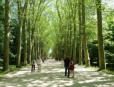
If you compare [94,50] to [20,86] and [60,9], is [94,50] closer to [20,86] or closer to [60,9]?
[60,9]

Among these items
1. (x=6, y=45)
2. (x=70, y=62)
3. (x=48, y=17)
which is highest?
(x=48, y=17)

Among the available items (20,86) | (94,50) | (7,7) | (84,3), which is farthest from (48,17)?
(20,86)

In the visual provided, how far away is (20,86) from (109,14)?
381 inches

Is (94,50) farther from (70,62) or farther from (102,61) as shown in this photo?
(70,62)

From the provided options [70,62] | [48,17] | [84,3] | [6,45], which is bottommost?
[70,62]

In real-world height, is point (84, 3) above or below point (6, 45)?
above

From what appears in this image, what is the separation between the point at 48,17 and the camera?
42.8 m

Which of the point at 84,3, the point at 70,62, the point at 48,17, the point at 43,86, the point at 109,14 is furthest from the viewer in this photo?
the point at 48,17

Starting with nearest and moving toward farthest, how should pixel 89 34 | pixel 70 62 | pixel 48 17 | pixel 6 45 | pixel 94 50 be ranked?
1. pixel 70 62
2. pixel 6 45
3. pixel 94 50
4. pixel 89 34
5. pixel 48 17

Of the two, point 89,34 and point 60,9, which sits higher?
point 60,9

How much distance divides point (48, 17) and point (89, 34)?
39.1 feet


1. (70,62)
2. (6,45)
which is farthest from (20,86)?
(6,45)

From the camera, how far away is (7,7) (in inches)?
623

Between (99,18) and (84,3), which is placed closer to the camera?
(99,18)
